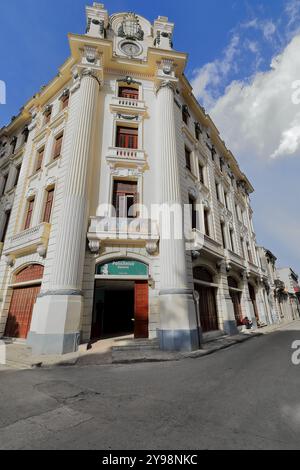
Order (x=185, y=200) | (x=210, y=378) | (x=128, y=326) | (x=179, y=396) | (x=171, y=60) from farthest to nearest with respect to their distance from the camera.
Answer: (x=128, y=326)
(x=171, y=60)
(x=185, y=200)
(x=210, y=378)
(x=179, y=396)

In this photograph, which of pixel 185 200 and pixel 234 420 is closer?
pixel 234 420

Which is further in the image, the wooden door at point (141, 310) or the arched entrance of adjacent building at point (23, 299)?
the arched entrance of adjacent building at point (23, 299)

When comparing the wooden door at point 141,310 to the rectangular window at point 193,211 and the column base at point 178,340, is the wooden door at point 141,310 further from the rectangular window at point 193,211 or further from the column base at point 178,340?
the rectangular window at point 193,211

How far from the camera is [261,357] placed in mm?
8047

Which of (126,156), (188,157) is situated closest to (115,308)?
(126,156)

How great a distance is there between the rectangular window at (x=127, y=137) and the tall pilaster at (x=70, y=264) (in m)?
1.88

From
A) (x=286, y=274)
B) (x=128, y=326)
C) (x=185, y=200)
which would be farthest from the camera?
(x=286, y=274)

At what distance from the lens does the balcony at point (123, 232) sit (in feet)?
33.8

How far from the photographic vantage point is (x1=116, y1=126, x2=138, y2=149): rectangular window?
13352 mm

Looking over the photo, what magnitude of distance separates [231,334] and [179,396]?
10.7 m

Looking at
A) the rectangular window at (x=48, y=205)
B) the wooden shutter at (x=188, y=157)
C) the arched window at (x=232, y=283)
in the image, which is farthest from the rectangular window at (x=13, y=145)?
the arched window at (x=232, y=283)
